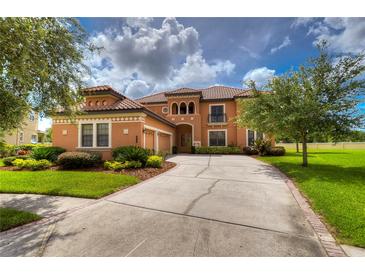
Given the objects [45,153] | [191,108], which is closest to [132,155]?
[45,153]

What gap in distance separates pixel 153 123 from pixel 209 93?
13.2m

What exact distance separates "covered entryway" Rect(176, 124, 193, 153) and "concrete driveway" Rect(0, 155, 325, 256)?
1800 cm

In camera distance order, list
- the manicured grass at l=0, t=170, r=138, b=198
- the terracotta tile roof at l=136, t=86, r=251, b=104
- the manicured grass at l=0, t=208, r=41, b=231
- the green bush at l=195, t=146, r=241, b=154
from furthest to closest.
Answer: the terracotta tile roof at l=136, t=86, r=251, b=104
the green bush at l=195, t=146, r=241, b=154
the manicured grass at l=0, t=170, r=138, b=198
the manicured grass at l=0, t=208, r=41, b=231

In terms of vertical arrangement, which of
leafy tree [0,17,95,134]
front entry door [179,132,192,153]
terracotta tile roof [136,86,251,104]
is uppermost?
terracotta tile roof [136,86,251,104]

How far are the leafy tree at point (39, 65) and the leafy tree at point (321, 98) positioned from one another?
9798mm

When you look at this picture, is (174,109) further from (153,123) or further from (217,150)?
(153,123)

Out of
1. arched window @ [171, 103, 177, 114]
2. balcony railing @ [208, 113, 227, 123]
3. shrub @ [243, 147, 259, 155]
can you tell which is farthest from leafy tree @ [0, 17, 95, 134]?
balcony railing @ [208, 113, 227, 123]

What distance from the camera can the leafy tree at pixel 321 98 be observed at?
997 cm

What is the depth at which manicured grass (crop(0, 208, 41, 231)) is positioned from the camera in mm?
3908

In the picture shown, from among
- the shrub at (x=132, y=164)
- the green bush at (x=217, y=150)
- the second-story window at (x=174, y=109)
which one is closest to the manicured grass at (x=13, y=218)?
the shrub at (x=132, y=164)

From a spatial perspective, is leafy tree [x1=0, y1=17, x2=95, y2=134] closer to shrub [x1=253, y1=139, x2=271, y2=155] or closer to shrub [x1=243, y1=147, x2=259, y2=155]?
shrub [x1=253, y1=139, x2=271, y2=155]

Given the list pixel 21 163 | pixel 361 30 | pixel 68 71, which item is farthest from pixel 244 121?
pixel 21 163

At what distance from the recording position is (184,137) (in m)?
24.4

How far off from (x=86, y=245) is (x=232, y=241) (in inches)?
Result: 96.9
